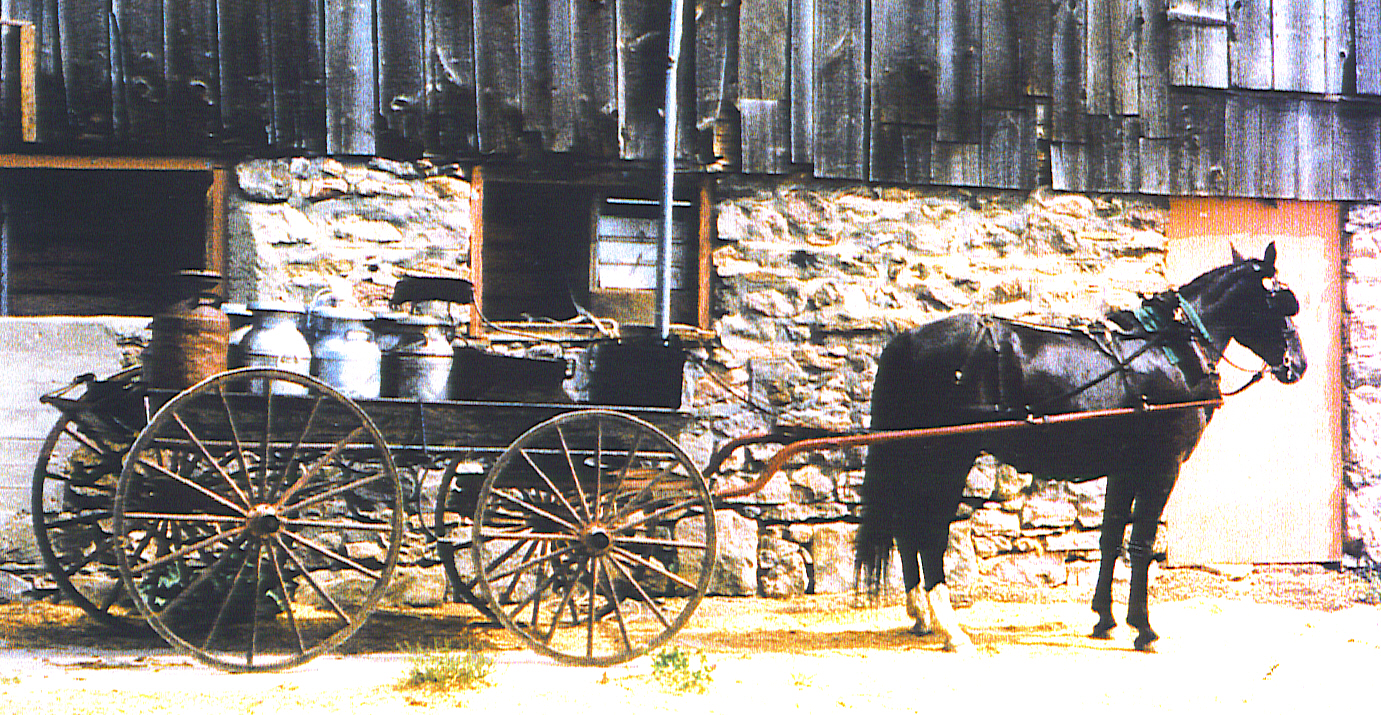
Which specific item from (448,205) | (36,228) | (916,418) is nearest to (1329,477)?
(916,418)

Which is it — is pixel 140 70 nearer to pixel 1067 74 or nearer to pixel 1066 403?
pixel 1066 403

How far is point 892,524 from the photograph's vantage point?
564cm

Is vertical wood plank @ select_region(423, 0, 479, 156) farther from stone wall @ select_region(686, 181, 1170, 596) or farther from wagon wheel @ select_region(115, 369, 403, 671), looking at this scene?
wagon wheel @ select_region(115, 369, 403, 671)

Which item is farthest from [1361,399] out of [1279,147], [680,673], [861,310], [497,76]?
[497,76]

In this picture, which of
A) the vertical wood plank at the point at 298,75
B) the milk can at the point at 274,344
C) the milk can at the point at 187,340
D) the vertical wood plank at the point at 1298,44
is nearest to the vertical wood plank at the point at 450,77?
the vertical wood plank at the point at 298,75

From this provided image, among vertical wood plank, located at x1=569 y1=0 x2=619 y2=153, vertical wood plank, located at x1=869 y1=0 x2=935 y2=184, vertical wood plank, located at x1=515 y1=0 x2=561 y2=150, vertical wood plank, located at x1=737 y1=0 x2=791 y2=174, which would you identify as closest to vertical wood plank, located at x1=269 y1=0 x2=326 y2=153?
vertical wood plank, located at x1=515 y1=0 x2=561 y2=150

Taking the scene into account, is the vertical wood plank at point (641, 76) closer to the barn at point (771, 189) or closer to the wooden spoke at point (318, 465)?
the barn at point (771, 189)

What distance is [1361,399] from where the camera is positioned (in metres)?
7.34

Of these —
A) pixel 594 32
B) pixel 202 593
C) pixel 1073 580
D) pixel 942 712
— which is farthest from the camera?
pixel 1073 580

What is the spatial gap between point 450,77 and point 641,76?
105 cm

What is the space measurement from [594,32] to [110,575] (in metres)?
3.89

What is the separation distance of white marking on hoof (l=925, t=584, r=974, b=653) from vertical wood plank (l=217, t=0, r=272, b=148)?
425 cm

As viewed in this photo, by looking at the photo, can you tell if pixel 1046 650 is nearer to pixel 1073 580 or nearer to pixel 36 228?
pixel 1073 580

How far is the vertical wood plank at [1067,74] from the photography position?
711cm
